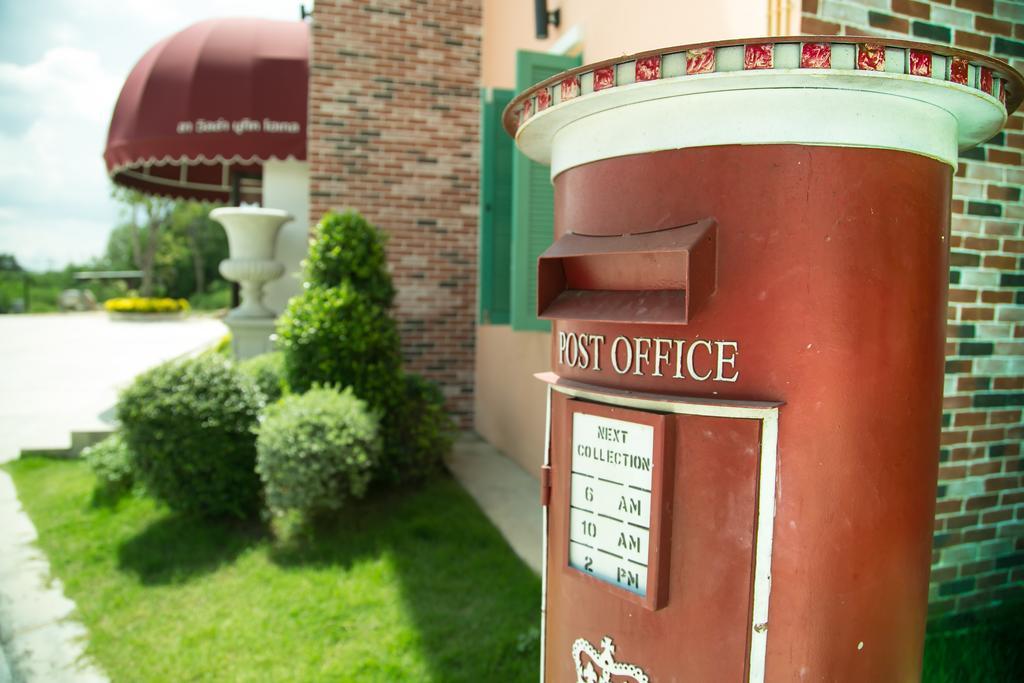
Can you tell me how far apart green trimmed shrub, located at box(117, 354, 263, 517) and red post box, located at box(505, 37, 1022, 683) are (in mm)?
3889

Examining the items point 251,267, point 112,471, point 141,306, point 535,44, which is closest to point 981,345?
point 535,44

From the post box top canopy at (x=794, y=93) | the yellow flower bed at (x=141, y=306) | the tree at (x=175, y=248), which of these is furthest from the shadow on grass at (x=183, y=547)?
the tree at (x=175, y=248)

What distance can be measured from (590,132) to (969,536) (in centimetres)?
249

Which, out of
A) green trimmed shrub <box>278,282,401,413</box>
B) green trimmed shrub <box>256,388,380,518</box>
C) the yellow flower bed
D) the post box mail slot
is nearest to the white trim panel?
the post box mail slot

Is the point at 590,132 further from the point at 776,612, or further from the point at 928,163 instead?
the point at 776,612

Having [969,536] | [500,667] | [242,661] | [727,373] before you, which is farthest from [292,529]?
[727,373]

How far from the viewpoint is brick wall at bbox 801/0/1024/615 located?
282cm

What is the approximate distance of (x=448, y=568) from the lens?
418 centimetres

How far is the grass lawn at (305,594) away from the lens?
10.9 feet

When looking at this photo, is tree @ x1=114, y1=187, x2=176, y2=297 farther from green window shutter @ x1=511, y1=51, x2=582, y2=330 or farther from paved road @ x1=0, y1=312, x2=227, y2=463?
green window shutter @ x1=511, y1=51, x2=582, y2=330

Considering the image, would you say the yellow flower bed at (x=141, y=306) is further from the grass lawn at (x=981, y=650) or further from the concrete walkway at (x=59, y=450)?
the grass lawn at (x=981, y=650)

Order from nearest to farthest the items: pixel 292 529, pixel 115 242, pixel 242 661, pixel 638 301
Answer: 1. pixel 638 301
2. pixel 242 661
3. pixel 292 529
4. pixel 115 242

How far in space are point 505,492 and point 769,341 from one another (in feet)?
14.4

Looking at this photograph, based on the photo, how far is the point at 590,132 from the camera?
1.61 metres
